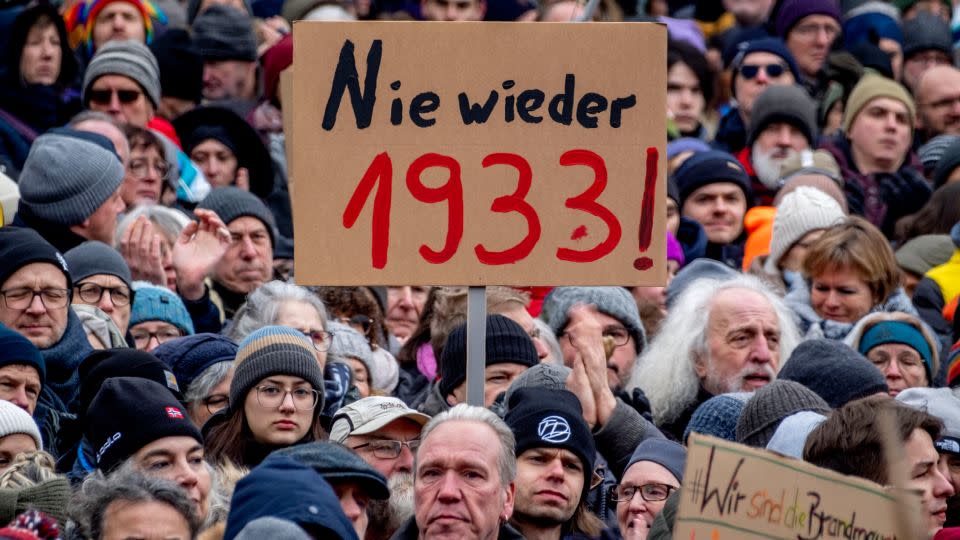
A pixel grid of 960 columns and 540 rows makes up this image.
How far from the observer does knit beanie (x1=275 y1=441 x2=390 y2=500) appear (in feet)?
18.3

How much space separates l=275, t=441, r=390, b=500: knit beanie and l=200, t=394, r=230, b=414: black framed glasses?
1.99 m

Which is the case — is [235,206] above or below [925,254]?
above

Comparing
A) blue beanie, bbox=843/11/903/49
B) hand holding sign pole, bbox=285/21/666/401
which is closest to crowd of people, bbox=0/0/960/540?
blue beanie, bbox=843/11/903/49

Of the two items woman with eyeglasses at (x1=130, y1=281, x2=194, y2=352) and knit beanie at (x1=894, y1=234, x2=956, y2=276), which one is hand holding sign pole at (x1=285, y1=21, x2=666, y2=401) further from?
knit beanie at (x1=894, y1=234, x2=956, y2=276)

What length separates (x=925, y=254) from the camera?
10383 mm

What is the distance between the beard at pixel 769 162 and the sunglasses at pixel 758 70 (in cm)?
100

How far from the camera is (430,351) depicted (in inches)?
353

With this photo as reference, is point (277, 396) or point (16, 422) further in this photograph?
point (277, 396)

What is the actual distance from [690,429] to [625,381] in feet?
4.70

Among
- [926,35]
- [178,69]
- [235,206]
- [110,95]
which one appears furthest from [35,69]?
[926,35]

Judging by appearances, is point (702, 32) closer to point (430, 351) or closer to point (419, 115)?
point (430, 351)

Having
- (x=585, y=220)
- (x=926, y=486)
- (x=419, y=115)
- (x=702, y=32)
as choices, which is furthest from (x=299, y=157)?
(x=702, y=32)

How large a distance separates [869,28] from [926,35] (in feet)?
1.70

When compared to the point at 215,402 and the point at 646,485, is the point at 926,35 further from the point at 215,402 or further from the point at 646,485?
the point at 646,485
